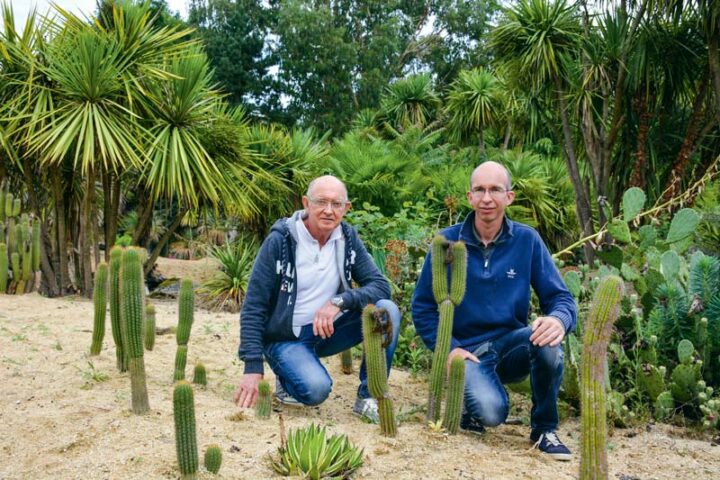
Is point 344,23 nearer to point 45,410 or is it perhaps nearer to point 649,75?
point 649,75

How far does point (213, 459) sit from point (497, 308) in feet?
5.46

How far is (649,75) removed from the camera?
31.7 ft

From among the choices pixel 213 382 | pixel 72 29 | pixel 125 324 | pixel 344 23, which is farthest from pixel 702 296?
pixel 344 23

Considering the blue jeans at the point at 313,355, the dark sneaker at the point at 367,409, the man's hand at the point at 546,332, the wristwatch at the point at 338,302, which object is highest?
the wristwatch at the point at 338,302

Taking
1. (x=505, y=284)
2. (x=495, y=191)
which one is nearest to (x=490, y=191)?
(x=495, y=191)

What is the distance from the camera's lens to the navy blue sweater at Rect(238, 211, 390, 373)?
3.60 meters

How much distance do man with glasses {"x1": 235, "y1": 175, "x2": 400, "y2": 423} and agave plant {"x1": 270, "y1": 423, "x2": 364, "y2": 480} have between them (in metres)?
0.83

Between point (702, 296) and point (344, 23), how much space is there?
2547 centimetres

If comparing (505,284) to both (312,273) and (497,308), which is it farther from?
(312,273)

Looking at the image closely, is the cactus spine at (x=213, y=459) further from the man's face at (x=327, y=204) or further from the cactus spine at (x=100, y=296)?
the cactus spine at (x=100, y=296)

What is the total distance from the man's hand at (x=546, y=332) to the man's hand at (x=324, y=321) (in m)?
Answer: 1.02

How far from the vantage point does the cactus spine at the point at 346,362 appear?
15.7 feet

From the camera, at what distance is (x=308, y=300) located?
12.6ft

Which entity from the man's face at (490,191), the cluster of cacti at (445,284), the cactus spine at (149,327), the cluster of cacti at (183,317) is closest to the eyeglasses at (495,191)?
the man's face at (490,191)
